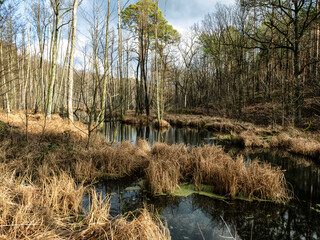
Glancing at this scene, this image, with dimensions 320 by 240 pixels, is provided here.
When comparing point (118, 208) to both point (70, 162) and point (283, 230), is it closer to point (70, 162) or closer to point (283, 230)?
point (70, 162)

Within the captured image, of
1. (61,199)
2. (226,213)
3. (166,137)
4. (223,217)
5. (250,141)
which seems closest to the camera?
(61,199)

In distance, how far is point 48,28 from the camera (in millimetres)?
14594

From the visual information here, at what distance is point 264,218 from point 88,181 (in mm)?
3828

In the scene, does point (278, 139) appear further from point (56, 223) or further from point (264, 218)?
point (56, 223)

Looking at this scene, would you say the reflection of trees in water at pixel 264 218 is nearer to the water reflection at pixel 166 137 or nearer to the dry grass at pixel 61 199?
the dry grass at pixel 61 199

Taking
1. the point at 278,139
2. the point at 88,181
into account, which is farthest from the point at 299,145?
the point at 88,181

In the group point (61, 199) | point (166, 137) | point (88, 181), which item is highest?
point (61, 199)

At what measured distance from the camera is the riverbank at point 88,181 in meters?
2.24

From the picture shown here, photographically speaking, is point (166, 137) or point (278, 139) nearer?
point (278, 139)

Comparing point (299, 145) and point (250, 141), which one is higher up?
point (299, 145)

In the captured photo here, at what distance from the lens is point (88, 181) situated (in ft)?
15.3

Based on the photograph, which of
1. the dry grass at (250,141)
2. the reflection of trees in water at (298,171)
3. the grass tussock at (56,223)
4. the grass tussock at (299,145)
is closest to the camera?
the grass tussock at (56,223)

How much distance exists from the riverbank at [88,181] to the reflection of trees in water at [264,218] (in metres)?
0.33

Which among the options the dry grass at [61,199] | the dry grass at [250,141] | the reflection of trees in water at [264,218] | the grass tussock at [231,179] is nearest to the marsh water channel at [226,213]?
the reflection of trees in water at [264,218]
